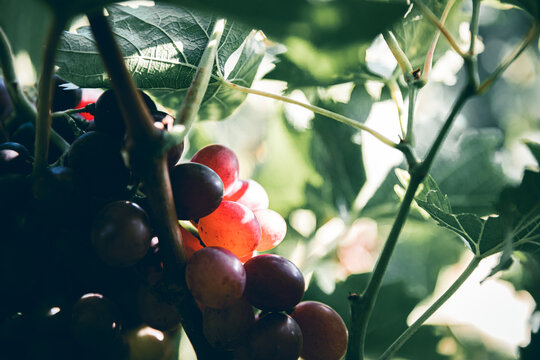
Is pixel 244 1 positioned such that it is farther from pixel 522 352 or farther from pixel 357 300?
pixel 522 352

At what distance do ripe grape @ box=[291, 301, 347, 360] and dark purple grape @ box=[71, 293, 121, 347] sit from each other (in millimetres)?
183

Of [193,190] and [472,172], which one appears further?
[472,172]

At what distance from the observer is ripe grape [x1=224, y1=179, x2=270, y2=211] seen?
51 cm

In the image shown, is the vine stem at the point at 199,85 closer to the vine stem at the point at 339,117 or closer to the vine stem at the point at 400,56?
the vine stem at the point at 339,117

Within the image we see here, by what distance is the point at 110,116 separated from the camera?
1.31 feet

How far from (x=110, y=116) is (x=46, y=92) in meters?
0.07

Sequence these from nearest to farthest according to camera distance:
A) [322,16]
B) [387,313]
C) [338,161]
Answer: [322,16]
[387,313]
[338,161]

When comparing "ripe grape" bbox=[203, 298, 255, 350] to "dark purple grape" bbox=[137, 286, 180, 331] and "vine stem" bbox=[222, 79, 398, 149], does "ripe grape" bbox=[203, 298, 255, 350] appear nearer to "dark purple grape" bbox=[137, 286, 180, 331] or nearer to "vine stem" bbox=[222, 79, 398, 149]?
"dark purple grape" bbox=[137, 286, 180, 331]

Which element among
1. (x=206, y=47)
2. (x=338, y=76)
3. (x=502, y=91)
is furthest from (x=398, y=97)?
(x=502, y=91)

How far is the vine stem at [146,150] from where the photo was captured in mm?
301

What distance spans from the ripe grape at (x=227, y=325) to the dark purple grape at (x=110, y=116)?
184mm

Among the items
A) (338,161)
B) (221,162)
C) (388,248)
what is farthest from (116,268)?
(338,161)

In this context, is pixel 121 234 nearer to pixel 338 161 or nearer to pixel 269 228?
pixel 269 228

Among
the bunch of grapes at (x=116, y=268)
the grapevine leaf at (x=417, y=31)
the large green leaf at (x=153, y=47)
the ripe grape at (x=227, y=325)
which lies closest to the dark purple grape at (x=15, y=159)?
the bunch of grapes at (x=116, y=268)
